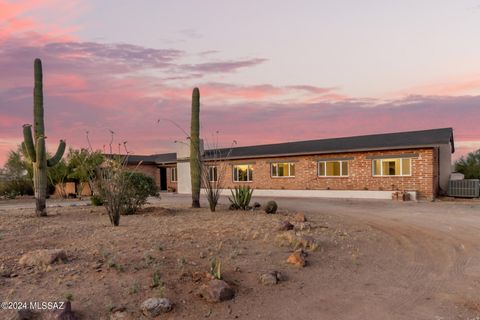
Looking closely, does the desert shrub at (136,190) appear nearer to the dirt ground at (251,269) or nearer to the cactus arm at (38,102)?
the dirt ground at (251,269)

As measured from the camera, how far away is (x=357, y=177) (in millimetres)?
24156

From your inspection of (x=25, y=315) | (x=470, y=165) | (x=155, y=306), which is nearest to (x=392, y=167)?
(x=470, y=165)

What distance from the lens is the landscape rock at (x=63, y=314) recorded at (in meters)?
4.66

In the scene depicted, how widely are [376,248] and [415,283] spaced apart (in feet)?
8.02

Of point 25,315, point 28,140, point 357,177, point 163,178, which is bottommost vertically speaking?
point 25,315

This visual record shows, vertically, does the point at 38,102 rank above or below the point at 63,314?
above

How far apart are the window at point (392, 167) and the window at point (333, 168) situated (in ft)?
6.47

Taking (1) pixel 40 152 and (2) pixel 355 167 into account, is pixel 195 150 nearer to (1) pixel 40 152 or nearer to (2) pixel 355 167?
(1) pixel 40 152

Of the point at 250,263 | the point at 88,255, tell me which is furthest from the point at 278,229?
the point at 88,255

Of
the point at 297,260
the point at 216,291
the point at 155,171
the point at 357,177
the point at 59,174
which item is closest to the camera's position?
the point at 216,291

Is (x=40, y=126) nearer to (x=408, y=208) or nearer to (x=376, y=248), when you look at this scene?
(x=376, y=248)

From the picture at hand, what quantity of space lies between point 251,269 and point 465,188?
20.5 meters

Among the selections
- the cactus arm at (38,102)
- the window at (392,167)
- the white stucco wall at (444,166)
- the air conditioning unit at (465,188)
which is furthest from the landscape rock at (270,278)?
the white stucco wall at (444,166)

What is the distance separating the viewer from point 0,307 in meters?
4.98
